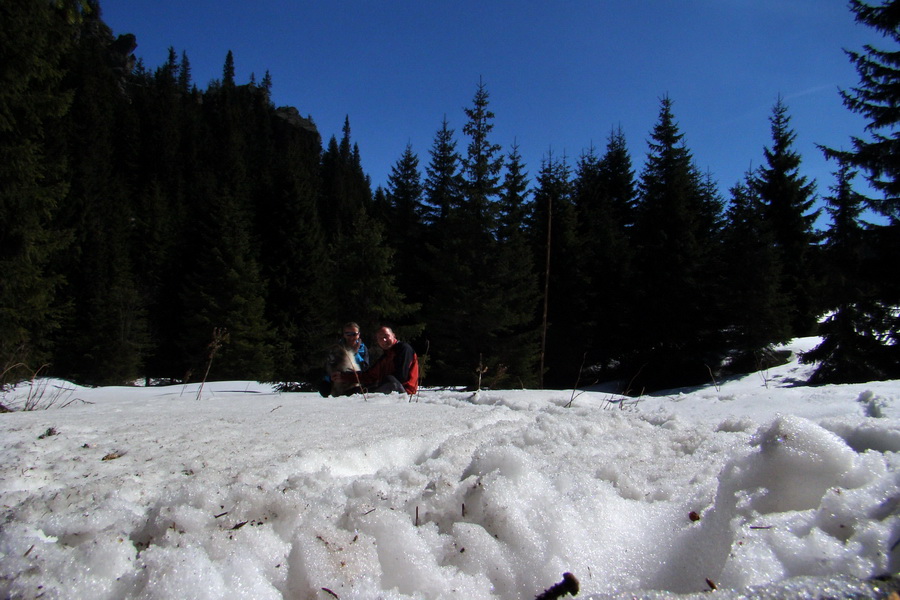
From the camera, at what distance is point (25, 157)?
8.25 meters

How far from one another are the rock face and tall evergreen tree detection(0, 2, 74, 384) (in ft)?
218

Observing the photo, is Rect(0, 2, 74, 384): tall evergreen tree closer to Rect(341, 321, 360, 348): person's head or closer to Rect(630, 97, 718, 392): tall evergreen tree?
Rect(341, 321, 360, 348): person's head

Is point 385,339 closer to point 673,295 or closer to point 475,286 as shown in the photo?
point 475,286

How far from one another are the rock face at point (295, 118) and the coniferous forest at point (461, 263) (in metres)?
35.7

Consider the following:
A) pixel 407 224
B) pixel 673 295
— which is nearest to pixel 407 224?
pixel 407 224

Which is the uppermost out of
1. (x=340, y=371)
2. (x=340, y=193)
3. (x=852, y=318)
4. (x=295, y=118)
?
(x=295, y=118)

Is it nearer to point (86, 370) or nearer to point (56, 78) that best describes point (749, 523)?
point (56, 78)

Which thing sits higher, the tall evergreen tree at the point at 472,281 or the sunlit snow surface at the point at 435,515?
the tall evergreen tree at the point at 472,281

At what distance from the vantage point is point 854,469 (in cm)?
129

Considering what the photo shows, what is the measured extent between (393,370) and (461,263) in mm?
12640

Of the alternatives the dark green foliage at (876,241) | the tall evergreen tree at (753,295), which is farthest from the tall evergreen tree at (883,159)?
the tall evergreen tree at (753,295)

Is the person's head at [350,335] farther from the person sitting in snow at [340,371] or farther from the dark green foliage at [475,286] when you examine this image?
the dark green foliage at [475,286]

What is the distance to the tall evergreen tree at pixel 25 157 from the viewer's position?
7.65 meters

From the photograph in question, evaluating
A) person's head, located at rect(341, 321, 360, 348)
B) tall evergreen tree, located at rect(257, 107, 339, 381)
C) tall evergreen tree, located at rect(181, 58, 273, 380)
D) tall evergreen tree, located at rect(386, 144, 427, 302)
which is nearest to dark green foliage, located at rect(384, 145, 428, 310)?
tall evergreen tree, located at rect(386, 144, 427, 302)
